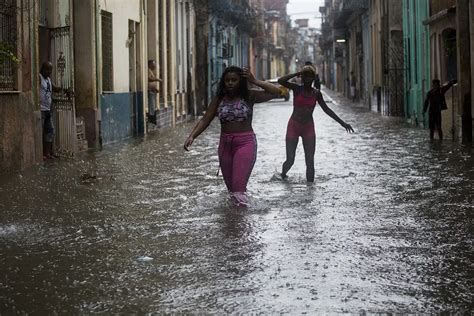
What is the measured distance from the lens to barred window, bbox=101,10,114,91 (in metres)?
21.9

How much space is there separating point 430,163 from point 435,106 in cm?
615

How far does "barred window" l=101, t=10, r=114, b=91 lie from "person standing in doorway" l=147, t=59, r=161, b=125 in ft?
14.8

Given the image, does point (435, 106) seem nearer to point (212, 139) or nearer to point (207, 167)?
point (212, 139)

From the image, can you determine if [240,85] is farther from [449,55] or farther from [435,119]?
[449,55]

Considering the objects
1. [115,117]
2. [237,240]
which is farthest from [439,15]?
[237,240]

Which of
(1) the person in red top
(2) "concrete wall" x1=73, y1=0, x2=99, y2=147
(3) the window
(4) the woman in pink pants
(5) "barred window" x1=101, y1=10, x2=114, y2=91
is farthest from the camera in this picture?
(5) "barred window" x1=101, y1=10, x2=114, y2=91

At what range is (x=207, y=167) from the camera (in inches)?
574

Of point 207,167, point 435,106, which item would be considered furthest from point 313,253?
point 435,106

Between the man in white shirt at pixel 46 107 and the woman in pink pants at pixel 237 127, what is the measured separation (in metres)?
6.45

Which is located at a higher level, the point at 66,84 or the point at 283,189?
the point at 66,84

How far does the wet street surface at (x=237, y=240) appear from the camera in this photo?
5.63 m

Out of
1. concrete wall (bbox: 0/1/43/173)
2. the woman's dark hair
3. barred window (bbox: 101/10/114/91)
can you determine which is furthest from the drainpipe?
the woman's dark hair

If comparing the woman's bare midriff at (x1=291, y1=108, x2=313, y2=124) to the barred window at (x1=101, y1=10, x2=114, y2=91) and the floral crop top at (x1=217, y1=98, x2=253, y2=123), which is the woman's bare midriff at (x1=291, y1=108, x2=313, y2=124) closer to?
the floral crop top at (x1=217, y1=98, x2=253, y2=123)

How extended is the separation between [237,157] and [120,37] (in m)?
14.2
